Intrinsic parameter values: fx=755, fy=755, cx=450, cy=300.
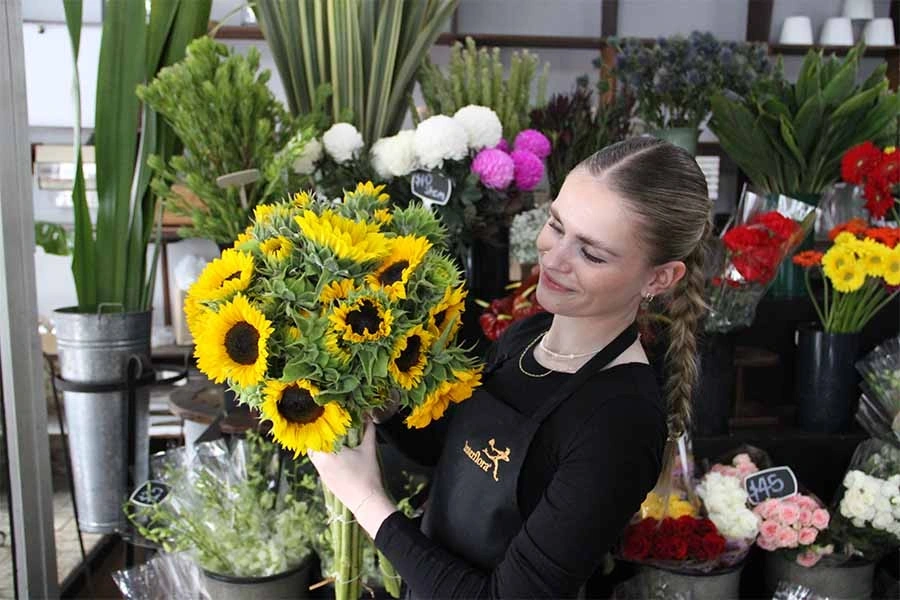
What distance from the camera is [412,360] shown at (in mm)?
831

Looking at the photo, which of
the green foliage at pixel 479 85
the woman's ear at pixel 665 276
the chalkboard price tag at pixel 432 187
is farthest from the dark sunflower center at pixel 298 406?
the green foliage at pixel 479 85

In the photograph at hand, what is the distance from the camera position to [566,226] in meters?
0.88

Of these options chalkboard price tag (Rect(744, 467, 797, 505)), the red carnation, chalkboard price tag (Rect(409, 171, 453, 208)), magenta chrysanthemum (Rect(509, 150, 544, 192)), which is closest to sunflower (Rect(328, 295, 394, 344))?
chalkboard price tag (Rect(409, 171, 453, 208))

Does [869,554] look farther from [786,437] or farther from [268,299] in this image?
[268,299]

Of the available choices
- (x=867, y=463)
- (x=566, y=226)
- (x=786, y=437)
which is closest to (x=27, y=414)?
(x=566, y=226)

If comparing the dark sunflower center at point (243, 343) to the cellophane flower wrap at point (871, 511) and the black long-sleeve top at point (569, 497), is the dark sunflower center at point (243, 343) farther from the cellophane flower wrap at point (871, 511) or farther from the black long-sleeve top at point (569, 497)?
the cellophane flower wrap at point (871, 511)

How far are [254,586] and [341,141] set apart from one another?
0.84 m

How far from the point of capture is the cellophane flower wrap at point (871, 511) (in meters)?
1.50

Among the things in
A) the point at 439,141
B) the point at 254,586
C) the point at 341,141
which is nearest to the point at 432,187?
the point at 439,141

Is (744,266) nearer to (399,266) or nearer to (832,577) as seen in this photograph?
(832,577)

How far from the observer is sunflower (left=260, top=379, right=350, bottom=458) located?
0.81 metres

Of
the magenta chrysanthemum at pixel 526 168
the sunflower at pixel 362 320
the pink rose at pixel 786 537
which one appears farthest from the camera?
the magenta chrysanthemum at pixel 526 168

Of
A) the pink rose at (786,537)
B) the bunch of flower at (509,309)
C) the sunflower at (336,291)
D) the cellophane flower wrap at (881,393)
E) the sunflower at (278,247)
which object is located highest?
the sunflower at (278,247)

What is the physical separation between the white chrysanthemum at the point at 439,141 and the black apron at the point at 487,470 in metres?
0.63
